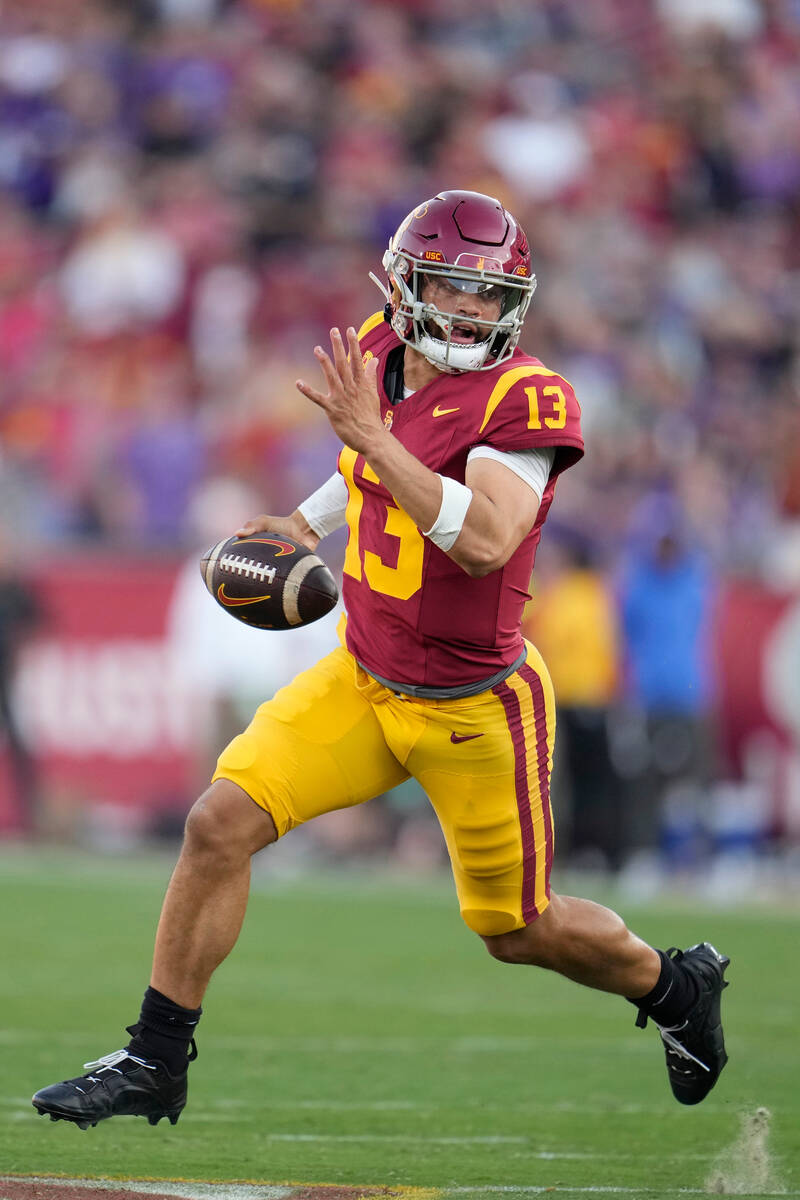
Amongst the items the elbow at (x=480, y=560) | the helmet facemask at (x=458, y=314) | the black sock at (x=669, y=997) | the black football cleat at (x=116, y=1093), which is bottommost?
the black sock at (x=669, y=997)

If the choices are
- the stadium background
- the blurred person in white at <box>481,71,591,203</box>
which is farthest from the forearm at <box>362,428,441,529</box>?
the blurred person in white at <box>481,71,591,203</box>

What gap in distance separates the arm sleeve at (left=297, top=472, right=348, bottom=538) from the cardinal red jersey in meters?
0.34

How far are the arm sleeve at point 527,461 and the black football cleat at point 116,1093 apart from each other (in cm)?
144

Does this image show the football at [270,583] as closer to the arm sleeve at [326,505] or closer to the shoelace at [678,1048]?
the arm sleeve at [326,505]

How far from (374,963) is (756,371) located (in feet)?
18.5

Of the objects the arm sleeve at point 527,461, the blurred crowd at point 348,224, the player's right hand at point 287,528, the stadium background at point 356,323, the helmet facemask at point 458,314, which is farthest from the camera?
the blurred crowd at point 348,224

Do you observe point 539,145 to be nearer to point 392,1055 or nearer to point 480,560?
point 392,1055

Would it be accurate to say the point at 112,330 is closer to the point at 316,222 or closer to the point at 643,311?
the point at 316,222

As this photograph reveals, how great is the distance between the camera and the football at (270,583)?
438 cm

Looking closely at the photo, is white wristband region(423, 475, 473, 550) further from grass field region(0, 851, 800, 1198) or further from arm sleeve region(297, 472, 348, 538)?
grass field region(0, 851, 800, 1198)

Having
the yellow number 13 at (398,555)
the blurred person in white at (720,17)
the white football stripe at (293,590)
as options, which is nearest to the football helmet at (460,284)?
the yellow number 13 at (398,555)

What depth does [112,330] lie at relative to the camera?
12109 mm

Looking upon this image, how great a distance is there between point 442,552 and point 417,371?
422 mm

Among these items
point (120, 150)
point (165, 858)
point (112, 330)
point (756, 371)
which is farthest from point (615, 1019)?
point (120, 150)
